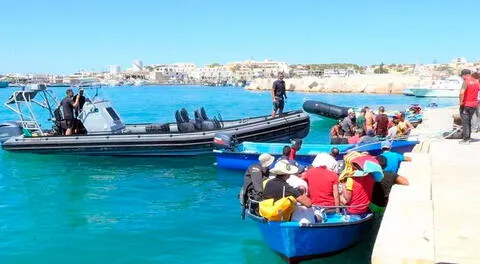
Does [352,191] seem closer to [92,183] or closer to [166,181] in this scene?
[166,181]

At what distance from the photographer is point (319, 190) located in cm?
754

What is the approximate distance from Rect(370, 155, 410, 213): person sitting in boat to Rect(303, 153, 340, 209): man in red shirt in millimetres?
861

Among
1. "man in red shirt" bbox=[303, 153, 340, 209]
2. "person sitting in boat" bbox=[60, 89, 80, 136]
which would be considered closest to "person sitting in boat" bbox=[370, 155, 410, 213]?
"man in red shirt" bbox=[303, 153, 340, 209]

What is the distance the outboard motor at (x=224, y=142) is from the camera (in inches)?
579

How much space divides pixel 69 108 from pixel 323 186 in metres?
12.0

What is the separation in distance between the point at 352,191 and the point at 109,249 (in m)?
4.31

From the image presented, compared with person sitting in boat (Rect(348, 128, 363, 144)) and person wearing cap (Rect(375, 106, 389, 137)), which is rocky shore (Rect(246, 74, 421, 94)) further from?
person sitting in boat (Rect(348, 128, 363, 144))

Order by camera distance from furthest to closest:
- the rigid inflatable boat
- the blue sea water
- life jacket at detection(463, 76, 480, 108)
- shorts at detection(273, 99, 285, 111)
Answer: shorts at detection(273, 99, 285, 111) < the rigid inflatable boat < life jacket at detection(463, 76, 480, 108) < the blue sea water

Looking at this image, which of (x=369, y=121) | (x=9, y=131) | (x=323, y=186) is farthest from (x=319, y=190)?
(x=9, y=131)

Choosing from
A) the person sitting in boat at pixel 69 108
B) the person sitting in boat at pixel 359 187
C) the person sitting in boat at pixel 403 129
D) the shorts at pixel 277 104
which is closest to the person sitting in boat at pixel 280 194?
the person sitting in boat at pixel 359 187

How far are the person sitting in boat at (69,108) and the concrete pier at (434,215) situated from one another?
11.5 meters

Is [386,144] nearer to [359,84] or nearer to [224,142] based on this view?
[224,142]

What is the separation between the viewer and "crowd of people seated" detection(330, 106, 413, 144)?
14.7 meters

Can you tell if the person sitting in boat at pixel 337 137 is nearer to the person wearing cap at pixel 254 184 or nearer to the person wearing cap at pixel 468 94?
the person wearing cap at pixel 468 94
